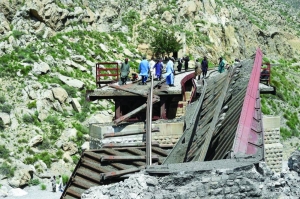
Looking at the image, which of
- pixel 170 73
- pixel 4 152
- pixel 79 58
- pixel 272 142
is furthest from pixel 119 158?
pixel 79 58

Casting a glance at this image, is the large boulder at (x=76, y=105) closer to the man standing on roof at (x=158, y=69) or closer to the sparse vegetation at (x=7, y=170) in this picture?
the sparse vegetation at (x=7, y=170)

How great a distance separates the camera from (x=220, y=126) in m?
12.9

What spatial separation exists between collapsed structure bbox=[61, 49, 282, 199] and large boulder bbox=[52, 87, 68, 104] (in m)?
8.79

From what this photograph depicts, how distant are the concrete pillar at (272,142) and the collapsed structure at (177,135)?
258 cm

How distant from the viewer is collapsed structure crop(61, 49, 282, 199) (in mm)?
9211

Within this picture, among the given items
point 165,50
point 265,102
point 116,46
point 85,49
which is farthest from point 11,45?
point 265,102

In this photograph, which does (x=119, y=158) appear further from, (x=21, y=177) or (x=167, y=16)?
(x=167, y=16)

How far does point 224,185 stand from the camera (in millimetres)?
7234

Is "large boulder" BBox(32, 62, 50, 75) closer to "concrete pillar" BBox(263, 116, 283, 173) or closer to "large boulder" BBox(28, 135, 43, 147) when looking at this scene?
"large boulder" BBox(28, 135, 43, 147)

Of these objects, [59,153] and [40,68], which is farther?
[40,68]

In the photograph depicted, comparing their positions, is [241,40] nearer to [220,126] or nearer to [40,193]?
[40,193]

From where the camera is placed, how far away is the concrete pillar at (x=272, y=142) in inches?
813

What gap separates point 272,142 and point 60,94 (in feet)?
46.9

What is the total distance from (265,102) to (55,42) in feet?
57.9
